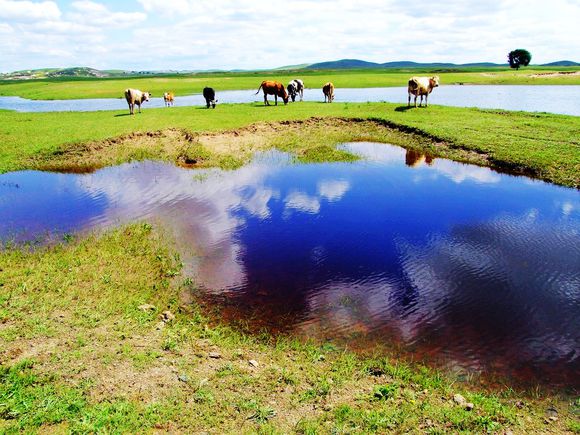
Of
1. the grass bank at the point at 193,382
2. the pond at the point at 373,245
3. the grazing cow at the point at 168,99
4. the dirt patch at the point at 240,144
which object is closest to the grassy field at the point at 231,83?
the grazing cow at the point at 168,99

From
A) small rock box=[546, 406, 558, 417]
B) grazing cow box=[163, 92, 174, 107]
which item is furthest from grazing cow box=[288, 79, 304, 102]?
small rock box=[546, 406, 558, 417]

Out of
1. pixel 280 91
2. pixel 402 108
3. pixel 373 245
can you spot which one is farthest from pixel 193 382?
pixel 280 91

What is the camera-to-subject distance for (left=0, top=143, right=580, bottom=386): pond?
822 centimetres

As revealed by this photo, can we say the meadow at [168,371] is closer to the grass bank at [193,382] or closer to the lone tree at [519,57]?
the grass bank at [193,382]

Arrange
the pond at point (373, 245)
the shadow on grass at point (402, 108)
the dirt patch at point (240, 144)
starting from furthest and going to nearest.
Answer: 1. the shadow on grass at point (402, 108)
2. the dirt patch at point (240, 144)
3. the pond at point (373, 245)

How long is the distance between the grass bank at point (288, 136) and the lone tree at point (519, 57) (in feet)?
466

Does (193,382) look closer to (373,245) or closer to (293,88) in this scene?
(373,245)

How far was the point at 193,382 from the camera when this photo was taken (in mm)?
6707

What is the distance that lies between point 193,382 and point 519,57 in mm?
175774

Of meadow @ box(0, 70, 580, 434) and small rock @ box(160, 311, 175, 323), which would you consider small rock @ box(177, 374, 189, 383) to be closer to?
meadow @ box(0, 70, 580, 434)

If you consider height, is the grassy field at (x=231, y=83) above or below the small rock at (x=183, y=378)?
above

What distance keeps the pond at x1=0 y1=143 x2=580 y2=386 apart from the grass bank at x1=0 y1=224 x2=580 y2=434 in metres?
0.77

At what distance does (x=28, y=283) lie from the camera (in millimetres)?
9758

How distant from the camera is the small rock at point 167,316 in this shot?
8.64 metres
